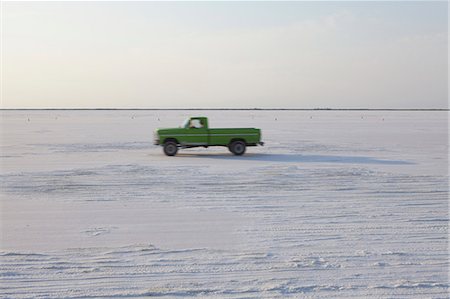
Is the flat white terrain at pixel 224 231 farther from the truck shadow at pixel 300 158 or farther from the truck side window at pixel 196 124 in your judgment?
the truck side window at pixel 196 124

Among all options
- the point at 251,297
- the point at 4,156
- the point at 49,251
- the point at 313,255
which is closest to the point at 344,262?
the point at 313,255

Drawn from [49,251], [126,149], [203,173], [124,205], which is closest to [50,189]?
[124,205]

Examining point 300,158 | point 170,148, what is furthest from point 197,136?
point 300,158

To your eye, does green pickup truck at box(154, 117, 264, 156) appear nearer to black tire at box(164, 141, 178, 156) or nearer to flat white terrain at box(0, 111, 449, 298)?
black tire at box(164, 141, 178, 156)

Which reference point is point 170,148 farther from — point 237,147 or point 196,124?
point 237,147

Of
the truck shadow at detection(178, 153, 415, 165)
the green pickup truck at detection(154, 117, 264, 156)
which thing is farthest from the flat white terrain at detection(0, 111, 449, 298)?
the green pickup truck at detection(154, 117, 264, 156)

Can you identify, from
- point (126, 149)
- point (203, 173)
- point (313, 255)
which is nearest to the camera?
point (313, 255)

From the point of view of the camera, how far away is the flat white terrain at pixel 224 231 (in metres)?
5.88

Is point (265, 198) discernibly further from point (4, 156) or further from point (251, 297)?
point (4, 156)

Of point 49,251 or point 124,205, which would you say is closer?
point 49,251

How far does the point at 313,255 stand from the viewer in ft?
22.8

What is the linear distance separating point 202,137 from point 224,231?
11852 mm

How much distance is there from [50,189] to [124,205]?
2.76 meters

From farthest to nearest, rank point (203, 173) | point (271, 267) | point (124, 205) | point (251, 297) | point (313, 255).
→ point (203, 173), point (124, 205), point (313, 255), point (271, 267), point (251, 297)
